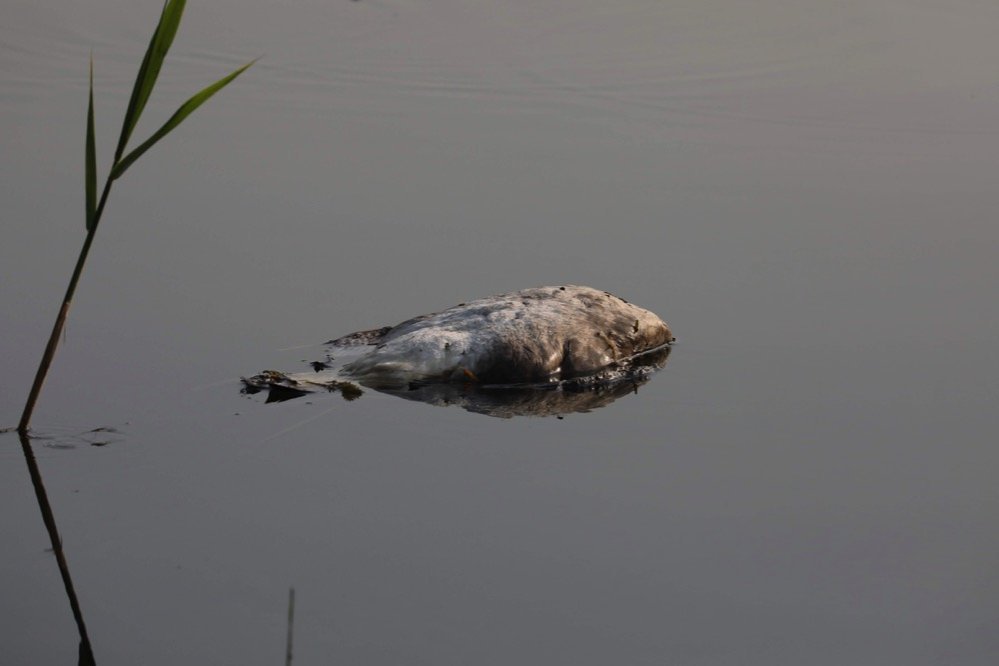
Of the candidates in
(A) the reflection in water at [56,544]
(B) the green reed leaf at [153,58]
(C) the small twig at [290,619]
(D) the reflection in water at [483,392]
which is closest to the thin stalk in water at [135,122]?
(B) the green reed leaf at [153,58]

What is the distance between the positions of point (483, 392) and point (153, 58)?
146 centimetres

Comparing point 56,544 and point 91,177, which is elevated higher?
point 91,177

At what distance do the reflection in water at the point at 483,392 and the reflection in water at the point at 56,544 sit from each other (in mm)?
749

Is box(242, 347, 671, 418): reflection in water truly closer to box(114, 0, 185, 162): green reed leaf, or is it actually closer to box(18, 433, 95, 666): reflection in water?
box(18, 433, 95, 666): reflection in water

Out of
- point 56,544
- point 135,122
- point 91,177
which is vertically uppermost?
point 135,122

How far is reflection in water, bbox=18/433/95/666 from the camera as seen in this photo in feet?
10.7

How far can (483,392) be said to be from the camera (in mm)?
4816

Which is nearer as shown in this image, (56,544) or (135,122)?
(56,544)

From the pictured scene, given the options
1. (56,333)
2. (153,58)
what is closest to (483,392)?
(56,333)

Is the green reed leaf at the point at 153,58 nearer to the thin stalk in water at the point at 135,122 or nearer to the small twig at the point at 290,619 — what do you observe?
the thin stalk in water at the point at 135,122

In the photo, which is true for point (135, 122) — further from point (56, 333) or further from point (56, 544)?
point (56, 544)

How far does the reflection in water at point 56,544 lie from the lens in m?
3.26

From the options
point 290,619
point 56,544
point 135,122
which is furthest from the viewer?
point 135,122

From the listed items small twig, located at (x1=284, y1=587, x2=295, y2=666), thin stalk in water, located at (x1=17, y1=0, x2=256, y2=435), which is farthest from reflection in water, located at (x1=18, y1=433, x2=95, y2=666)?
small twig, located at (x1=284, y1=587, x2=295, y2=666)
